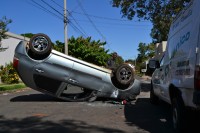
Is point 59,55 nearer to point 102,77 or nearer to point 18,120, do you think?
point 102,77

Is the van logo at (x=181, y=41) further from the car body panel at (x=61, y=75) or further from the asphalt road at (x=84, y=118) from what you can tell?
the car body panel at (x=61, y=75)

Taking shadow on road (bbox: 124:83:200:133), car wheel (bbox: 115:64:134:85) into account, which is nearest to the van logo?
shadow on road (bbox: 124:83:200:133)

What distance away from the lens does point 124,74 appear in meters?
12.5

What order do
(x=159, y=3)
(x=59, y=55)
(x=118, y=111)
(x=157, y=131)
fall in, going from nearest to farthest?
(x=157, y=131) < (x=118, y=111) < (x=59, y=55) < (x=159, y=3)

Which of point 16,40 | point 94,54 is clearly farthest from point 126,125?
point 94,54

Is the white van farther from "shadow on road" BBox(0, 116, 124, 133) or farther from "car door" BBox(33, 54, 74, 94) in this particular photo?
"car door" BBox(33, 54, 74, 94)

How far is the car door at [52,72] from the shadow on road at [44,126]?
2.93 meters

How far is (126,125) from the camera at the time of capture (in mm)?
8297

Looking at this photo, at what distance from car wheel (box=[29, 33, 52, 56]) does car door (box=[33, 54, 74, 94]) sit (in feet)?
0.93

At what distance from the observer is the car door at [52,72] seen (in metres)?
11.8

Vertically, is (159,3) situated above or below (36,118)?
above

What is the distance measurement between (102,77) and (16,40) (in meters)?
26.5

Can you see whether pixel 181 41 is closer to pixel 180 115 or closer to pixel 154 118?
pixel 180 115

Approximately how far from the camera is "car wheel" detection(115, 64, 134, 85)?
12367mm
